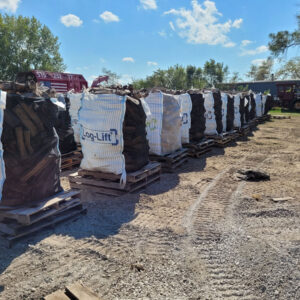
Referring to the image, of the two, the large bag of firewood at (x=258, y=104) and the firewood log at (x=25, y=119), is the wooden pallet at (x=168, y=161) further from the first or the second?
the large bag of firewood at (x=258, y=104)

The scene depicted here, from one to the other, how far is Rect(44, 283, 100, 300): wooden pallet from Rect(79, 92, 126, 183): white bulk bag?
231 cm

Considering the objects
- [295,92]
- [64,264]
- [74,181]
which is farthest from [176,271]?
[295,92]

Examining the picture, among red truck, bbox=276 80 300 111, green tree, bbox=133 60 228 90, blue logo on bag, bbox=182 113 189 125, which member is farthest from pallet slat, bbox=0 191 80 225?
green tree, bbox=133 60 228 90

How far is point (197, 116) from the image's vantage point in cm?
802

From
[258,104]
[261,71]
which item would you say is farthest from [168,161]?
[261,71]

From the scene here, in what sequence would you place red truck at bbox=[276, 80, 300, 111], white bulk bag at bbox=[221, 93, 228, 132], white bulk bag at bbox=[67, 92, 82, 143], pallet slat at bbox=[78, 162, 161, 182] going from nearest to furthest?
pallet slat at bbox=[78, 162, 161, 182]
white bulk bag at bbox=[67, 92, 82, 143]
white bulk bag at bbox=[221, 93, 228, 132]
red truck at bbox=[276, 80, 300, 111]

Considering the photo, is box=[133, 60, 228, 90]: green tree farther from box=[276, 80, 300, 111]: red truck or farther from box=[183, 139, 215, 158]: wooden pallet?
box=[183, 139, 215, 158]: wooden pallet

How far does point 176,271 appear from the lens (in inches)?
109

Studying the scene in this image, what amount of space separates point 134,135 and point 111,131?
536 mm

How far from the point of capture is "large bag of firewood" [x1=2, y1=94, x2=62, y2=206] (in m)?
3.25

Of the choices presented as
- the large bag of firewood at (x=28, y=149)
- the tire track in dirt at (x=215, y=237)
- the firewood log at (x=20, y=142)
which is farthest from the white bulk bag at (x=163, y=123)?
the firewood log at (x=20, y=142)

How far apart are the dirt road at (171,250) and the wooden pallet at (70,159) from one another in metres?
1.95

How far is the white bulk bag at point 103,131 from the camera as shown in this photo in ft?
14.7

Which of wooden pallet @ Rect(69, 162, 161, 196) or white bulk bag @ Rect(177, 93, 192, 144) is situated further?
white bulk bag @ Rect(177, 93, 192, 144)
